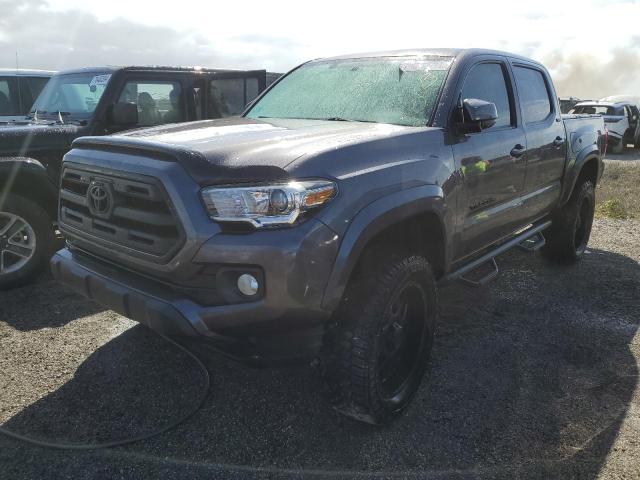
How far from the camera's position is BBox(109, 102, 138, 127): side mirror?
4719 mm

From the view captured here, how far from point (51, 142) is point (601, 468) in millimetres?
4751

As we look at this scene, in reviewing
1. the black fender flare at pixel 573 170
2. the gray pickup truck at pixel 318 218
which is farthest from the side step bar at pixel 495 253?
the black fender flare at pixel 573 170

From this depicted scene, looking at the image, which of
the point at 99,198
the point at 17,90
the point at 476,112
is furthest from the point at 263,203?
the point at 17,90

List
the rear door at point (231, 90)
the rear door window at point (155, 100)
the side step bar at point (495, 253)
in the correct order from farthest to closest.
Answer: the rear door at point (231, 90) → the rear door window at point (155, 100) → the side step bar at point (495, 253)

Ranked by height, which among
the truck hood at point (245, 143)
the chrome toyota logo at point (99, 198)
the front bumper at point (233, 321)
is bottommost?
the front bumper at point (233, 321)

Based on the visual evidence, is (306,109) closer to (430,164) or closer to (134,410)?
(430,164)

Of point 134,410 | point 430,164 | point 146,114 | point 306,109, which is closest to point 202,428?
point 134,410

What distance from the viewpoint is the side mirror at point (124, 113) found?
15.5 ft

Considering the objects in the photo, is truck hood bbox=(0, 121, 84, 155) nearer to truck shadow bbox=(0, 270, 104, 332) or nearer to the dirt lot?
truck shadow bbox=(0, 270, 104, 332)

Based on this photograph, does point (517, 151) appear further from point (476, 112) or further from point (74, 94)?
point (74, 94)

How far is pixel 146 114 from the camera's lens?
536 cm

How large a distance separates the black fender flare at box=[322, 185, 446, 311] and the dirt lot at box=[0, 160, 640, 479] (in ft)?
2.75

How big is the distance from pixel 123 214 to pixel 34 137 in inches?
110

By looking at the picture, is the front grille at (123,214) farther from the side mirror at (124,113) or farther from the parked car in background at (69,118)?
the side mirror at (124,113)
